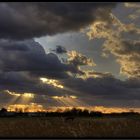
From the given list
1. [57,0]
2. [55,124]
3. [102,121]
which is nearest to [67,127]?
[55,124]

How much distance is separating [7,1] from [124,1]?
10.0 meters

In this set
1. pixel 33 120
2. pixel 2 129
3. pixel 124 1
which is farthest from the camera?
pixel 33 120

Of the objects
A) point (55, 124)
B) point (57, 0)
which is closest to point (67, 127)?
point (55, 124)

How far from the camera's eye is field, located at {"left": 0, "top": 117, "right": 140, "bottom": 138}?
61350mm

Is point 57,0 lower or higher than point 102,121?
higher

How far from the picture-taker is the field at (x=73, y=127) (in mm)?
61350

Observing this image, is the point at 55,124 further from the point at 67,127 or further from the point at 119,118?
the point at 119,118

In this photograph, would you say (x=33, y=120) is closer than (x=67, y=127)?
No

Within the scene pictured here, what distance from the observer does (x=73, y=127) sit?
69.7 m

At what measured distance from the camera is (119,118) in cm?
7731

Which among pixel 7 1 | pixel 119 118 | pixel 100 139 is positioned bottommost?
pixel 100 139

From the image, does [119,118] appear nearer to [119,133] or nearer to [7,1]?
[119,133]

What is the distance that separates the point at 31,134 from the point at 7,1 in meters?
26.9

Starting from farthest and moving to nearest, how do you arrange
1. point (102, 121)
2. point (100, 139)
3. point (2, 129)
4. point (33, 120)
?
point (33, 120), point (102, 121), point (2, 129), point (100, 139)
